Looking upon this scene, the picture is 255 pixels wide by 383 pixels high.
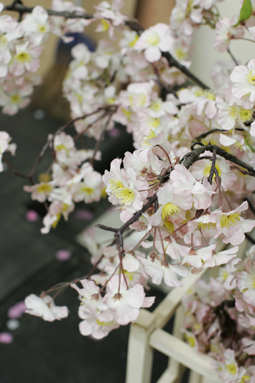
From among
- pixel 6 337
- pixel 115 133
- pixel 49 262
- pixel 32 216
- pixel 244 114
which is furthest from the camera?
pixel 115 133

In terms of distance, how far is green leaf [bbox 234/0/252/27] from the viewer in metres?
0.51

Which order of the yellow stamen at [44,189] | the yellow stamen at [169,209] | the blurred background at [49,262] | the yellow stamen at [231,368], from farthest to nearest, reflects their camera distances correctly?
the blurred background at [49,262] < the yellow stamen at [44,189] < the yellow stamen at [231,368] < the yellow stamen at [169,209]

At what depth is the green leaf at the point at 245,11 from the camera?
20.1 inches

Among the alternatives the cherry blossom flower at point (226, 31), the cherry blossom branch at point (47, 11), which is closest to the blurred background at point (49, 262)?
the cherry blossom flower at point (226, 31)

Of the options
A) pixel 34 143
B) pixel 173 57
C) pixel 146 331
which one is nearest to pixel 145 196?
pixel 146 331

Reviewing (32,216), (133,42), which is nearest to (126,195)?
(133,42)

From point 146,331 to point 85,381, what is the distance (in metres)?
0.63

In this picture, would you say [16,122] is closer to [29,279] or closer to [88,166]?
[29,279]

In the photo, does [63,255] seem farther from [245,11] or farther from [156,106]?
[245,11]

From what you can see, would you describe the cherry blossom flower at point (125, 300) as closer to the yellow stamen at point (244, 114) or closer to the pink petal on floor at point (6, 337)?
the yellow stamen at point (244, 114)

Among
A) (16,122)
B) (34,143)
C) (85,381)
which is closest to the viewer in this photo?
(85,381)

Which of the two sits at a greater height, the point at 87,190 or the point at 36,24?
the point at 36,24

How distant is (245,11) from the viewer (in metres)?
0.53

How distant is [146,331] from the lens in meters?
0.60
